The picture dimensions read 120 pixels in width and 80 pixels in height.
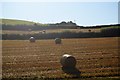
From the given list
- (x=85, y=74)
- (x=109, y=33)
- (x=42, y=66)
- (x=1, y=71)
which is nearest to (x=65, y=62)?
(x=42, y=66)

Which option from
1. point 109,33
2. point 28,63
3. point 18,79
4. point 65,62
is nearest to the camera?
point 18,79

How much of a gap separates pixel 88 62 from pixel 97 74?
4247 mm

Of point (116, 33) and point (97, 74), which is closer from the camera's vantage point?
point (97, 74)

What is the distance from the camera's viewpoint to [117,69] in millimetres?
16797

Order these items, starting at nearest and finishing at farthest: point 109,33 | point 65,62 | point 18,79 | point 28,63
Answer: point 18,79 → point 65,62 → point 28,63 → point 109,33

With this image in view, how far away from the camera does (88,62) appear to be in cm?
1947

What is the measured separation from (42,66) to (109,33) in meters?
42.9

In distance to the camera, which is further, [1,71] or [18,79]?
[1,71]

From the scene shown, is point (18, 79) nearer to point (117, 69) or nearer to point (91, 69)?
point (91, 69)

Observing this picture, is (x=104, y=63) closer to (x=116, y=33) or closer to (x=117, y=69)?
(x=117, y=69)

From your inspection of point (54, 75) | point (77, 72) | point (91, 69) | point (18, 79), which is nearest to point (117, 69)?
point (91, 69)

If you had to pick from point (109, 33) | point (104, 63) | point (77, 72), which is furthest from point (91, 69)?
point (109, 33)

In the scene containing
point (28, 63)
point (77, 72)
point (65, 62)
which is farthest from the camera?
point (28, 63)

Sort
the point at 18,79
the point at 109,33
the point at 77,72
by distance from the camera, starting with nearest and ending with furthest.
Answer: the point at 18,79, the point at 77,72, the point at 109,33
